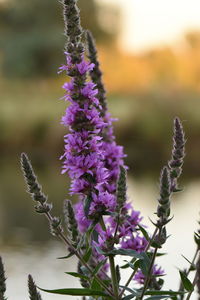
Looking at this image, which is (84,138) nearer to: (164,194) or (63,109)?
(164,194)

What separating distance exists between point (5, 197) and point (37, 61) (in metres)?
22.8

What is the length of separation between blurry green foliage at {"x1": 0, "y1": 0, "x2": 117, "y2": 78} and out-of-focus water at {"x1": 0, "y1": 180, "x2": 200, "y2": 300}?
23174 millimetres

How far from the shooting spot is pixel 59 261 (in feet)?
26.9

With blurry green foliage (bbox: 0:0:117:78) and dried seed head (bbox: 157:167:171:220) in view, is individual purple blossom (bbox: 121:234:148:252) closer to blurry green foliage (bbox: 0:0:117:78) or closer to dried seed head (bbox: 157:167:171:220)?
dried seed head (bbox: 157:167:171:220)

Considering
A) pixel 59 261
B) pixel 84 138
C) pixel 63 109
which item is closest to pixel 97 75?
pixel 84 138

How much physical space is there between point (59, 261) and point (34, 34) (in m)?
27.6

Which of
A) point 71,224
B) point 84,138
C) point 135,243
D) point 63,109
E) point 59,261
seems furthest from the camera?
point 63,109

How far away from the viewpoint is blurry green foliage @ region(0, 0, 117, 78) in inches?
1304

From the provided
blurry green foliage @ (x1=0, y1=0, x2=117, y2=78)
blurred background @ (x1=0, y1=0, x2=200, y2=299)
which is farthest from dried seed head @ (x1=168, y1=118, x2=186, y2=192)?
blurry green foliage @ (x1=0, y1=0, x2=117, y2=78)

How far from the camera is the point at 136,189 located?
39.8ft

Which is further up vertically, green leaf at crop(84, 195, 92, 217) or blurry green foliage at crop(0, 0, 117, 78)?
blurry green foliage at crop(0, 0, 117, 78)

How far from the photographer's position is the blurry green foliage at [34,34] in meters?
33.1

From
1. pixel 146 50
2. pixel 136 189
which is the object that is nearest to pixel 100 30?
pixel 146 50

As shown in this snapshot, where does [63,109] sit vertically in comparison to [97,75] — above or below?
above
